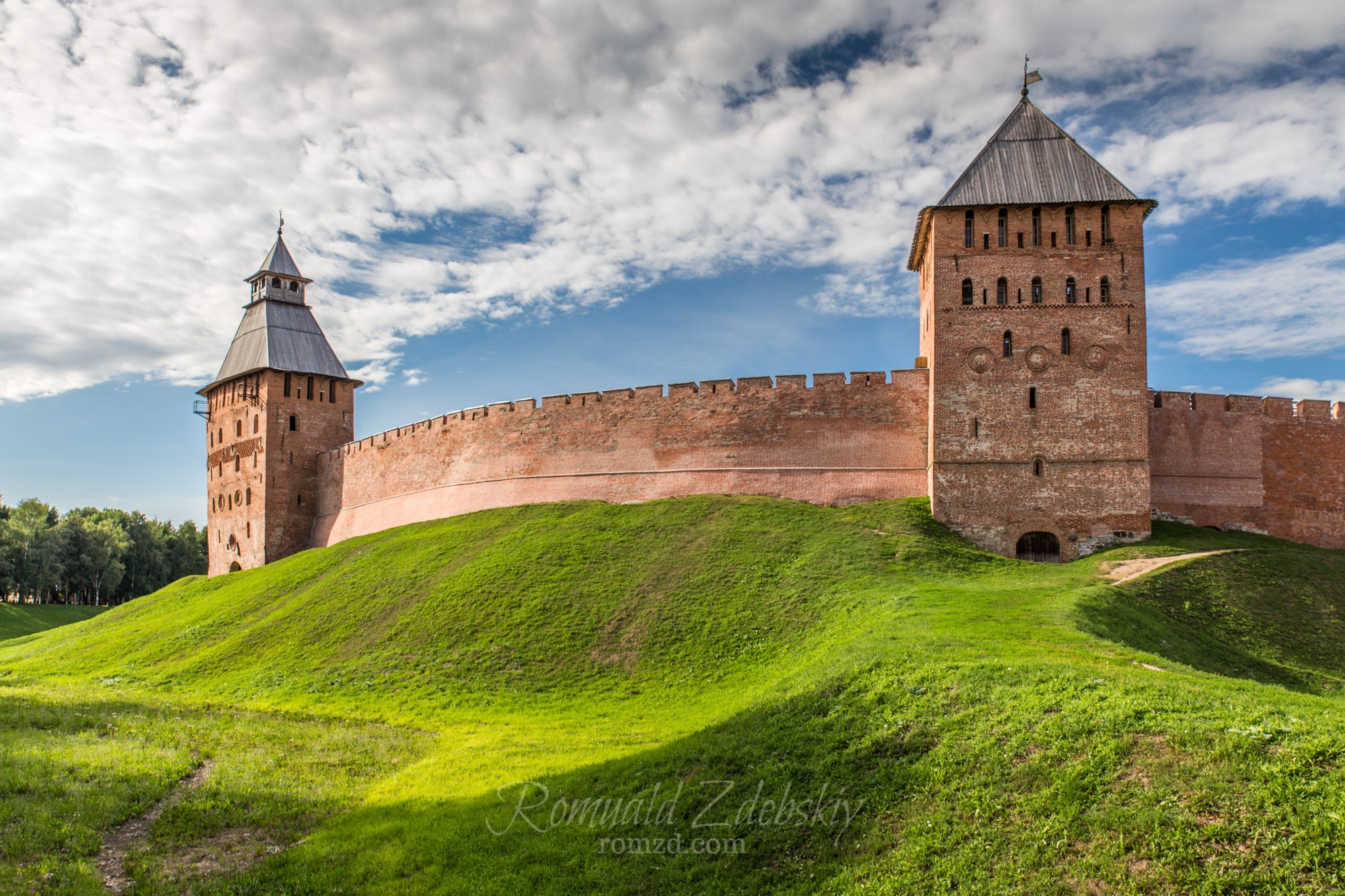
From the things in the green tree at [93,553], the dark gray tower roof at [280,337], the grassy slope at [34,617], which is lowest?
the grassy slope at [34,617]

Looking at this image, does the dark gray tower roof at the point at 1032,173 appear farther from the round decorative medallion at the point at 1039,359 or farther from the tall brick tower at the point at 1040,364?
the round decorative medallion at the point at 1039,359

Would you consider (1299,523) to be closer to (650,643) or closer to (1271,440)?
(1271,440)

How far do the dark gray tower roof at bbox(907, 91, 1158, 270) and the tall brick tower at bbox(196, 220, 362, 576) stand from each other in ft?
95.2

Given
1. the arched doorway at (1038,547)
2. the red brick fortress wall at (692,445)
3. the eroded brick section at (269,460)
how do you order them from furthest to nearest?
the eroded brick section at (269,460) → the red brick fortress wall at (692,445) → the arched doorway at (1038,547)

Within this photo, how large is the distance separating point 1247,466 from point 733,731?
80.1 feet

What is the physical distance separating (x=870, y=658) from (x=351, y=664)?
515 inches

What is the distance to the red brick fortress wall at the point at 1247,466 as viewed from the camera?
28.5 metres

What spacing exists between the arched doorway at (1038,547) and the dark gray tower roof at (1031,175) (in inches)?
387

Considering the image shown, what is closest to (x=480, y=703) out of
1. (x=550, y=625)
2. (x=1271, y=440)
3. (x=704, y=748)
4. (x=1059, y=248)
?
(x=550, y=625)

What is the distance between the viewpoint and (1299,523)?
28.7m

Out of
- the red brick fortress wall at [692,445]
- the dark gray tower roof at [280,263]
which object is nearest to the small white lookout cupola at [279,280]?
the dark gray tower roof at [280,263]

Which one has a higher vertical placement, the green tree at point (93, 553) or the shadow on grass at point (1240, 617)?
the shadow on grass at point (1240, 617)

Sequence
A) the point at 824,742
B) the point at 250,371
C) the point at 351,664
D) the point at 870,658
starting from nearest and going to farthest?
the point at 824,742
the point at 870,658
the point at 351,664
the point at 250,371

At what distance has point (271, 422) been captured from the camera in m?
41.2
